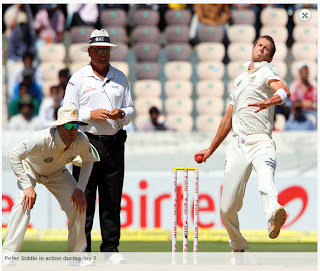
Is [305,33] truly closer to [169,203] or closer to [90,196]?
[169,203]

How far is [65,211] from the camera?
6.35 metres

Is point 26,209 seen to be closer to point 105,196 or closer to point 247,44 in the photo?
point 105,196

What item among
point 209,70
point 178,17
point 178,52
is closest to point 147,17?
point 178,17

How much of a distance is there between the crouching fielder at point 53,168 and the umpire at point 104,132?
0.20 meters

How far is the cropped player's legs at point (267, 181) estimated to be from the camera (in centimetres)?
580

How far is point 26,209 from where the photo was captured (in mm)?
6180

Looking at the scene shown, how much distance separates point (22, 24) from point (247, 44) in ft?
10.6

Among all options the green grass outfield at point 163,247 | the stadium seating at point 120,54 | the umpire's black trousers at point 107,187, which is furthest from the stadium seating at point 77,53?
the umpire's black trousers at point 107,187

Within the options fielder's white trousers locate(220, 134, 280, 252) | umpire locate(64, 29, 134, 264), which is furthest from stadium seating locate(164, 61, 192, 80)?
fielder's white trousers locate(220, 134, 280, 252)

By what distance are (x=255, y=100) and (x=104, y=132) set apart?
1.20 meters

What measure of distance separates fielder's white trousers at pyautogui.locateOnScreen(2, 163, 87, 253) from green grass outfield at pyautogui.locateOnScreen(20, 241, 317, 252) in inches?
71.8

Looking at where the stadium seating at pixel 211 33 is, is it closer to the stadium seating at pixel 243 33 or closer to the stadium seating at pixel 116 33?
the stadium seating at pixel 243 33

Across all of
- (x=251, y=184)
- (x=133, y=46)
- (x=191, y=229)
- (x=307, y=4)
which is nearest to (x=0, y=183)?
(x=191, y=229)
